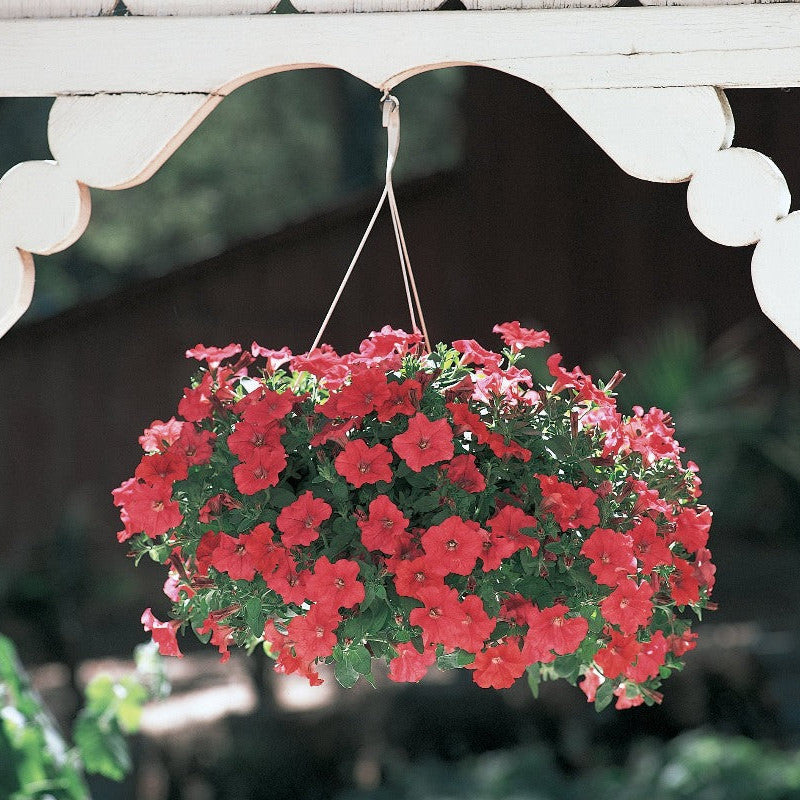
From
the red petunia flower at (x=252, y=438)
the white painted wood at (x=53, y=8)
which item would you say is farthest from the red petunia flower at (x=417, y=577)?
the white painted wood at (x=53, y=8)

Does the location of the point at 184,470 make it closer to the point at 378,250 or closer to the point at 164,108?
the point at 164,108

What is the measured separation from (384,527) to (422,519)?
0.20 feet

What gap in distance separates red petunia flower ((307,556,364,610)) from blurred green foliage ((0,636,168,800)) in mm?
1417

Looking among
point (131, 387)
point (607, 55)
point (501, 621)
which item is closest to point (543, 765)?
point (501, 621)

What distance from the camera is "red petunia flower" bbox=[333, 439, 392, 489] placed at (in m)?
1.31

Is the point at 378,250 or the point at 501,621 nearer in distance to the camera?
the point at 501,621

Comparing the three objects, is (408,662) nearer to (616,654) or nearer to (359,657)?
(359,657)

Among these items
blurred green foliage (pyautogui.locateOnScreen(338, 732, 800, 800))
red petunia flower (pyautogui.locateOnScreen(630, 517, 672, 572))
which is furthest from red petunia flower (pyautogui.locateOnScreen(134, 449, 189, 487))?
blurred green foliage (pyautogui.locateOnScreen(338, 732, 800, 800))

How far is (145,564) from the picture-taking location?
6398 millimetres

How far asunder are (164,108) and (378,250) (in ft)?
14.8

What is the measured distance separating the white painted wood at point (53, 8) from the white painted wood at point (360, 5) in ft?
0.79

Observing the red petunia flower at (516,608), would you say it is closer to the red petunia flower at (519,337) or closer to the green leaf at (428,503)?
the green leaf at (428,503)

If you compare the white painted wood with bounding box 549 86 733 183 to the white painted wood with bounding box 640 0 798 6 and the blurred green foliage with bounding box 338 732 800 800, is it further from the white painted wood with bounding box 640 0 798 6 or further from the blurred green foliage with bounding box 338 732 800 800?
the blurred green foliage with bounding box 338 732 800 800

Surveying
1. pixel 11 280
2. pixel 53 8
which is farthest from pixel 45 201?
pixel 53 8
